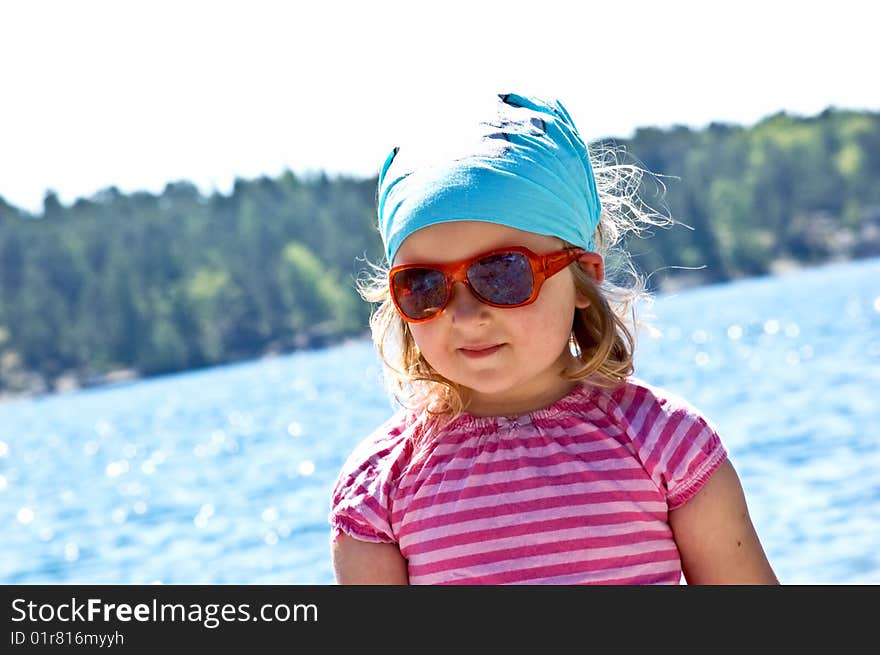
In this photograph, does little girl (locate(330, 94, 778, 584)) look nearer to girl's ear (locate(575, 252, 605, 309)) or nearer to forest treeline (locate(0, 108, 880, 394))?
girl's ear (locate(575, 252, 605, 309))

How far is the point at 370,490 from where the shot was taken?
2.42 meters

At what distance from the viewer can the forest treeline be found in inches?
3012

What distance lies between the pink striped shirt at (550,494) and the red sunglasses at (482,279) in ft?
0.82

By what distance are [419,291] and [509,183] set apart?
27cm

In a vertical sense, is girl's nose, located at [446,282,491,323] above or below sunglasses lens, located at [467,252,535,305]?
below

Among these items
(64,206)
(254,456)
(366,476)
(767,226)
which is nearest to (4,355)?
(64,206)

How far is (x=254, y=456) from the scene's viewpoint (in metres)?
20.3

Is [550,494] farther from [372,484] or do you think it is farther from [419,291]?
[419,291]

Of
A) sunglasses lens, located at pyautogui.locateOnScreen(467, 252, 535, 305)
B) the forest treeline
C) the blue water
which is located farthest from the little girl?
the forest treeline

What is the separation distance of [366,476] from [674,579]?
0.61 meters
